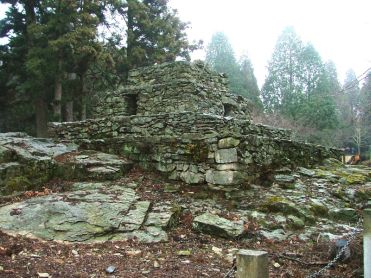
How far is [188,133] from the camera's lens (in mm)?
7977

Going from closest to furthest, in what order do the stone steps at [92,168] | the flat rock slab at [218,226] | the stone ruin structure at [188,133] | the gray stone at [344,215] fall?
the flat rock slab at [218,226] < the gray stone at [344,215] < the stone ruin structure at [188,133] < the stone steps at [92,168]

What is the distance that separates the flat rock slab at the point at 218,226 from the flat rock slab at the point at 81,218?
0.58 m

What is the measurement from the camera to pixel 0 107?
18688 mm

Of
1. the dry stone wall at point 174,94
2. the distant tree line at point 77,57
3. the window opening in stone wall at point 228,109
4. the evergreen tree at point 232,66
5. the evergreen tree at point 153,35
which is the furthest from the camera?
the evergreen tree at point 232,66

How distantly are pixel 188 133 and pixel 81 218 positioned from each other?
337cm

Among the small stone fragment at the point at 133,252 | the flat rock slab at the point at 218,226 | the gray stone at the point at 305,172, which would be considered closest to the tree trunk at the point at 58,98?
the gray stone at the point at 305,172

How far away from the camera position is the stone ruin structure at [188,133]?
22.1 feet

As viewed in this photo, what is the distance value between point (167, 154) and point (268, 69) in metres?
28.4

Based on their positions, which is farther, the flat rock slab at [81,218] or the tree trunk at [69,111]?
the tree trunk at [69,111]

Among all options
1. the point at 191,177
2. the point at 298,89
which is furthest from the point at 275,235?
the point at 298,89

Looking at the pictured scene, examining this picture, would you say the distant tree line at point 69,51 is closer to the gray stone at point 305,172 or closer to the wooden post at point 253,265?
the gray stone at point 305,172

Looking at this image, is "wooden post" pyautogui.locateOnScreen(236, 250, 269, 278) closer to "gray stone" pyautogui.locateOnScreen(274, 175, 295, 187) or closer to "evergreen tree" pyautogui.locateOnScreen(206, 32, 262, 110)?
"gray stone" pyautogui.locateOnScreen(274, 175, 295, 187)

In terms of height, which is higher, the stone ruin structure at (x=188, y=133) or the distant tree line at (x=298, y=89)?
the distant tree line at (x=298, y=89)

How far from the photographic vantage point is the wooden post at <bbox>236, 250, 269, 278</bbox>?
2.81m
